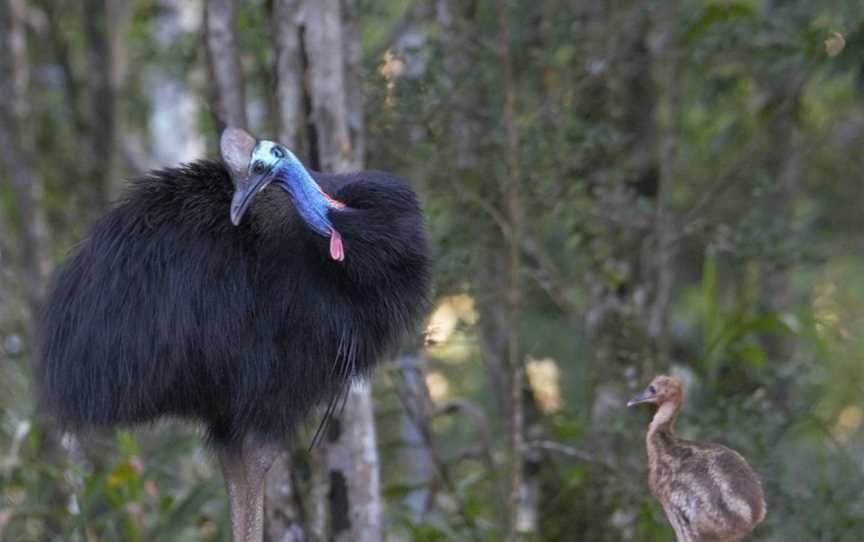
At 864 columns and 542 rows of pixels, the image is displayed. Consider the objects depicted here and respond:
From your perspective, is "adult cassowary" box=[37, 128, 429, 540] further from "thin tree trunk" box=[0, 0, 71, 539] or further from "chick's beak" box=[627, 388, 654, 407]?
"thin tree trunk" box=[0, 0, 71, 539]

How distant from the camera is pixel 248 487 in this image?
4074 millimetres

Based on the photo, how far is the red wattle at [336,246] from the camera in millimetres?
3687

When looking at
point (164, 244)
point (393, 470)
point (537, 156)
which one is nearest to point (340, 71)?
point (537, 156)

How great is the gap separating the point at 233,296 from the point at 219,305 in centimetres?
4

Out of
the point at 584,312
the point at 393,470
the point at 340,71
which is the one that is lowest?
the point at 393,470

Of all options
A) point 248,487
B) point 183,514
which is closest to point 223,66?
point 183,514

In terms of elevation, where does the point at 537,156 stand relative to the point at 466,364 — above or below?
above

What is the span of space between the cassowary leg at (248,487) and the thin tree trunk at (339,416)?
0.97 metres

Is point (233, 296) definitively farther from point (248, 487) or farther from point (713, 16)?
point (713, 16)

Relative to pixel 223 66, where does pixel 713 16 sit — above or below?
above

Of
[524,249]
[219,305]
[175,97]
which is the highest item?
[175,97]

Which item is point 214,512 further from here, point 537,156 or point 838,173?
point 838,173

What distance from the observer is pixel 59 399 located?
3875mm

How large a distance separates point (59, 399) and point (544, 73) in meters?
3.82
